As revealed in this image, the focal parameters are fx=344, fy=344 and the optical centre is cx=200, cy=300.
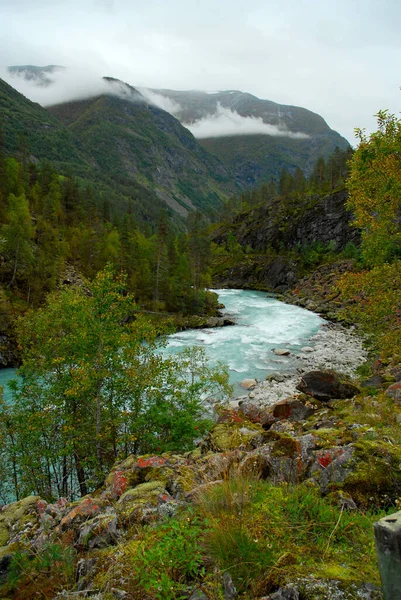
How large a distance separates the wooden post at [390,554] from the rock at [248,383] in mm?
25859

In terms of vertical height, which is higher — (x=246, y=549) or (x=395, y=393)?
(x=246, y=549)

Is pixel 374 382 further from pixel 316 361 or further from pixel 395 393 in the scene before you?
pixel 316 361

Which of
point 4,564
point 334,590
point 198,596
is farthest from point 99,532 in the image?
point 334,590

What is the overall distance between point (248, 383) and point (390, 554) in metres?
26.4

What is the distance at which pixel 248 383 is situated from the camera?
28719 millimetres

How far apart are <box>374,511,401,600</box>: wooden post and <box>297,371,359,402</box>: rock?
65.1 feet

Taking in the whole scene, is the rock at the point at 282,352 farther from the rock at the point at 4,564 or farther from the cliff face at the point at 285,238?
the cliff face at the point at 285,238

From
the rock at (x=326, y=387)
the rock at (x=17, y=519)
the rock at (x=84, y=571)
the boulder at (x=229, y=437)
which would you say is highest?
the rock at (x=84, y=571)

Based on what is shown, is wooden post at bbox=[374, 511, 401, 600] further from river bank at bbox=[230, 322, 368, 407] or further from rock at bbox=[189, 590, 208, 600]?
river bank at bbox=[230, 322, 368, 407]

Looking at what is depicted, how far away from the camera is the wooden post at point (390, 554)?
2.84 m

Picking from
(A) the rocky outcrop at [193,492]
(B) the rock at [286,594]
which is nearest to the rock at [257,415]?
(A) the rocky outcrop at [193,492]

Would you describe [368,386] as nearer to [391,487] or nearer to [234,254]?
[391,487]

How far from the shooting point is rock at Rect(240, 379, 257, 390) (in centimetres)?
2839

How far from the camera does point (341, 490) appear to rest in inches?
241
